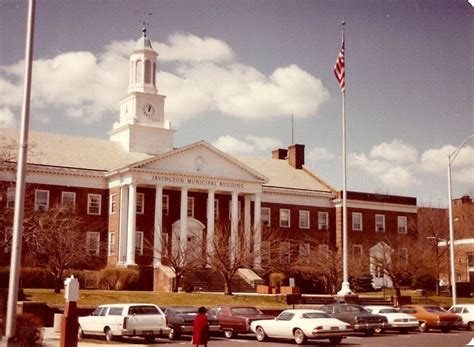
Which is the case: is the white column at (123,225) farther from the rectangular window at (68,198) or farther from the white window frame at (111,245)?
the rectangular window at (68,198)

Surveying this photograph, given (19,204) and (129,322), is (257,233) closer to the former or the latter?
(129,322)

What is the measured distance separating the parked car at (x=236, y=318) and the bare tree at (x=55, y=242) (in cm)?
1213

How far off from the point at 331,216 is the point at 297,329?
44.8 m

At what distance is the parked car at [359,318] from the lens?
30.6 m

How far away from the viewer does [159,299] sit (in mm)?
40781

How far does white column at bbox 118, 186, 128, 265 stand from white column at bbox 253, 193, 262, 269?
10014 mm

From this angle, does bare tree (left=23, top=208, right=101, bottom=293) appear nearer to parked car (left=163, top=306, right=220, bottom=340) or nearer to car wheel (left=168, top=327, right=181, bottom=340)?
parked car (left=163, top=306, right=220, bottom=340)

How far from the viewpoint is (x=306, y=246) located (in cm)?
6838

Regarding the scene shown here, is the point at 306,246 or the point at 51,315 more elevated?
the point at 306,246

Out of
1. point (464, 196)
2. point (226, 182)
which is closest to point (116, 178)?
point (226, 182)

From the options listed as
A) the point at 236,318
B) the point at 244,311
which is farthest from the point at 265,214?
the point at 236,318

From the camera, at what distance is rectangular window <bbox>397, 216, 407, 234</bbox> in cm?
7356

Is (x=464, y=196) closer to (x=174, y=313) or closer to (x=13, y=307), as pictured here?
(x=174, y=313)

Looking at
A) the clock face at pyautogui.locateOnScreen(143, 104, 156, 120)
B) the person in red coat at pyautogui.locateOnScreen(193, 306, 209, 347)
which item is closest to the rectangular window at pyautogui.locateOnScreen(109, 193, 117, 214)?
the clock face at pyautogui.locateOnScreen(143, 104, 156, 120)
